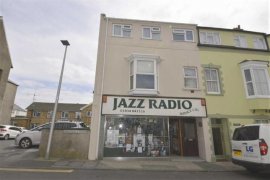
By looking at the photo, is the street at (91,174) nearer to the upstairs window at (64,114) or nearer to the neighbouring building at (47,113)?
the neighbouring building at (47,113)

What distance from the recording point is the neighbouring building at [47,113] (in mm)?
43797

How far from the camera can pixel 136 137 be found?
11195mm

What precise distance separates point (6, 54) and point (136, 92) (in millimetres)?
15707

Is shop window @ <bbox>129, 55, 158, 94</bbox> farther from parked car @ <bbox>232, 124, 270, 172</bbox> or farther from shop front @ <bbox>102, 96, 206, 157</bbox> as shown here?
parked car @ <bbox>232, 124, 270, 172</bbox>

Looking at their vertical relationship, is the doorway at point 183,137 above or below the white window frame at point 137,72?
below

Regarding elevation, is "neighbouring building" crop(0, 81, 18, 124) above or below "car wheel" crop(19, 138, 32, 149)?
above

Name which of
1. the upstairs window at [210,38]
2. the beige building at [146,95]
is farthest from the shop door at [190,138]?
the upstairs window at [210,38]

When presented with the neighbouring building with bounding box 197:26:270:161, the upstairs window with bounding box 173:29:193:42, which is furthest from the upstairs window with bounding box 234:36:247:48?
the upstairs window with bounding box 173:29:193:42

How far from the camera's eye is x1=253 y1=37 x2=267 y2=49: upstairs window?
1410cm

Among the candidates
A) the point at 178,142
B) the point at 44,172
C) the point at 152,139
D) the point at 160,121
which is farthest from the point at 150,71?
the point at 44,172

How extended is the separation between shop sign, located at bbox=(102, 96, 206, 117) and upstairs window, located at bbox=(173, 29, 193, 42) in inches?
187

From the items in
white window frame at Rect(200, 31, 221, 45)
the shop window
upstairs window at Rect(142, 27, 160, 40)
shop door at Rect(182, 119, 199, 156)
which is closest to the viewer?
the shop window

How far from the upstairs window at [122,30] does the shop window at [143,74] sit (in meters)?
2.16

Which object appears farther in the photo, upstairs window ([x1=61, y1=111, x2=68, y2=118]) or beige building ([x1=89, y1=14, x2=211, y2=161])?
upstairs window ([x1=61, y1=111, x2=68, y2=118])
